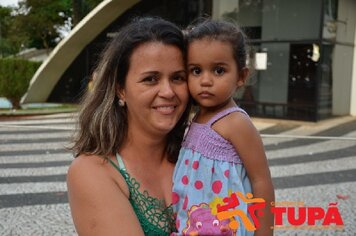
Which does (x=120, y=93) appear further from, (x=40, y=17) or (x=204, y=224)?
(x=40, y=17)

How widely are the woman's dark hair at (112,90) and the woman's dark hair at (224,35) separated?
0.25 feet

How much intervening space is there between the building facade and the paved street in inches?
46.7

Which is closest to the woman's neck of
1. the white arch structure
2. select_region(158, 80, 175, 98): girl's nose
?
select_region(158, 80, 175, 98): girl's nose

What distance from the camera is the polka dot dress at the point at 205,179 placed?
1.66m

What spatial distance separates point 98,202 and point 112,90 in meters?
0.46

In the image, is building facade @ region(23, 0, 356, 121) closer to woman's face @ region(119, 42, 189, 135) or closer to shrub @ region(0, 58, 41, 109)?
shrub @ region(0, 58, 41, 109)

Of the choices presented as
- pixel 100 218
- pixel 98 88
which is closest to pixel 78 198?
pixel 100 218

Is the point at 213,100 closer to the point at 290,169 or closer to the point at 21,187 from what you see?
the point at 21,187

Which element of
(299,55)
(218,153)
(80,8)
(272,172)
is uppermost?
(80,8)

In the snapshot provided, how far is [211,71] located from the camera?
181 centimetres

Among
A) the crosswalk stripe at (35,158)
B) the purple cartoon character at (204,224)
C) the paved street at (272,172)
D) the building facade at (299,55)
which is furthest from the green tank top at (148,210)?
the building facade at (299,55)

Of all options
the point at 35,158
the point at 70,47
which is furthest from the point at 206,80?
the point at 70,47

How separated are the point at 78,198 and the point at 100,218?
0.12m

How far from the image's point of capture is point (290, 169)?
259 inches
